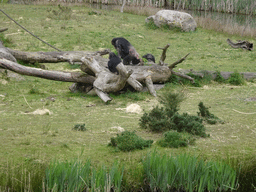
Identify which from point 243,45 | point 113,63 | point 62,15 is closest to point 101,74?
point 113,63

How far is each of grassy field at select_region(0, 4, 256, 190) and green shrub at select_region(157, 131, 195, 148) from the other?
0.13 meters

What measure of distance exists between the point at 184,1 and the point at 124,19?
10.4 m

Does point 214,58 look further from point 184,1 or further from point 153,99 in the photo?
point 184,1

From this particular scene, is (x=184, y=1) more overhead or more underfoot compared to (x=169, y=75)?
more overhead

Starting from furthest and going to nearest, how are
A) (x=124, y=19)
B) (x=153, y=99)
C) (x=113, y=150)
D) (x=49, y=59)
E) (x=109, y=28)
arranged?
1. (x=124, y=19)
2. (x=109, y=28)
3. (x=49, y=59)
4. (x=153, y=99)
5. (x=113, y=150)

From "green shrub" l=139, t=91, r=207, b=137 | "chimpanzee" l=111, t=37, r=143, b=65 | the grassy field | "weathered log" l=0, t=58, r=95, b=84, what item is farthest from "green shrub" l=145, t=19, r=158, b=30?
"green shrub" l=139, t=91, r=207, b=137

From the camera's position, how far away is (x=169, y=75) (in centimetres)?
1059

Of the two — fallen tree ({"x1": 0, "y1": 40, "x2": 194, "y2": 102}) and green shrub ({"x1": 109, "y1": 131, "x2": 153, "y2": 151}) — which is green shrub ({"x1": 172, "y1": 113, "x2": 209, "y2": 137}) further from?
fallen tree ({"x1": 0, "y1": 40, "x2": 194, "y2": 102})

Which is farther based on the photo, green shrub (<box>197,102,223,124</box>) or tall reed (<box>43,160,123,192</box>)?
green shrub (<box>197,102,223,124</box>)

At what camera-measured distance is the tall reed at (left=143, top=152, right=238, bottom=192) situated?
396 centimetres

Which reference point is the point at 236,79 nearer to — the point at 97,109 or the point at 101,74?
the point at 101,74

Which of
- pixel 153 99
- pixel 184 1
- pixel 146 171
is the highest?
pixel 184 1

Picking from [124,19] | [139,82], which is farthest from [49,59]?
[124,19]

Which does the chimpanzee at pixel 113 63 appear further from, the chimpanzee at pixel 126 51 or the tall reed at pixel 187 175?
the tall reed at pixel 187 175
